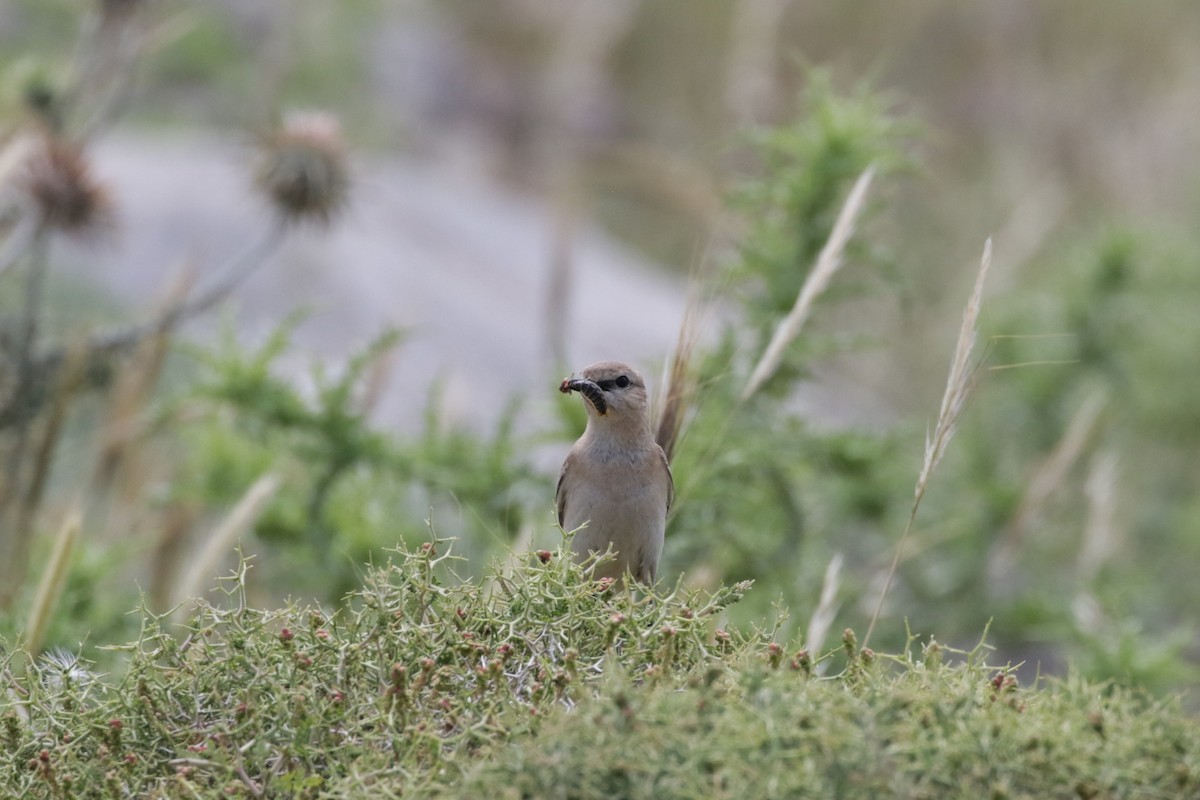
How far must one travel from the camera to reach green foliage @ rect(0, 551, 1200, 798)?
1.79 meters

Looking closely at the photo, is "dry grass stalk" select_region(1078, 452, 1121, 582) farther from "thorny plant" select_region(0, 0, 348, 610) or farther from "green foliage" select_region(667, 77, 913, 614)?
"thorny plant" select_region(0, 0, 348, 610)

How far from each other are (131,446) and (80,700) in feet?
10.7

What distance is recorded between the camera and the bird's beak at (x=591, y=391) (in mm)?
3930

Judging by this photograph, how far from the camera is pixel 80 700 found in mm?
2211

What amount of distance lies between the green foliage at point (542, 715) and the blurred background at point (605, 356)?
270 millimetres

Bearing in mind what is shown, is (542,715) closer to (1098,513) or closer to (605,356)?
(1098,513)

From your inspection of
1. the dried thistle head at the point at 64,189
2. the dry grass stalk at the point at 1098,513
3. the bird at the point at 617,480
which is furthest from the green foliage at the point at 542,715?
the dried thistle head at the point at 64,189

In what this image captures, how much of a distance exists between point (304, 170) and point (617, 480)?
8.89ft

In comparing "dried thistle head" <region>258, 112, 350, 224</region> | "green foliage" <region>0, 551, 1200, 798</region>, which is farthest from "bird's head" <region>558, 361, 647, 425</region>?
"dried thistle head" <region>258, 112, 350, 224</region>

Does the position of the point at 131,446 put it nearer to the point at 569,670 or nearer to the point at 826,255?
the point at 826,255

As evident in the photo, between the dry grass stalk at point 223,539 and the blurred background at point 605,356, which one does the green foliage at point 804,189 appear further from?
the dry grass stalk at point 223,539

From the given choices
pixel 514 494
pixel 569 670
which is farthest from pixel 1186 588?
pixel 569 670

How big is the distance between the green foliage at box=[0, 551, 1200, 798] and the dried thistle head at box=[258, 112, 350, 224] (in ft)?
12.6

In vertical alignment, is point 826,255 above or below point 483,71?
above
